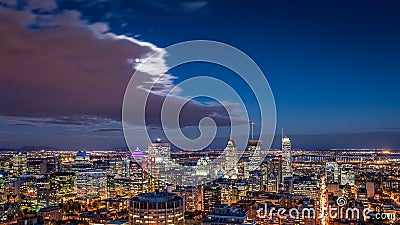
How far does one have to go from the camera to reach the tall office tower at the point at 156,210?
18.6 ft

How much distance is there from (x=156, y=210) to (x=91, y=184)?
10992 millimetres

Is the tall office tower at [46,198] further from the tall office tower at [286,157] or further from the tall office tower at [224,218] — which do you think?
the tall office tower at [286,157]

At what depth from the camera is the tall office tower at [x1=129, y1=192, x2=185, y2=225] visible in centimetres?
567

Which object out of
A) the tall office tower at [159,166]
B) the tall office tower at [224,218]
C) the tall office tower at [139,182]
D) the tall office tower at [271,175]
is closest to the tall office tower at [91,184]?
the tall office tower at [139,182]

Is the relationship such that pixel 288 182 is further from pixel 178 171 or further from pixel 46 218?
pixel 46 218

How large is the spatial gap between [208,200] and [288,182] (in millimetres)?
4748

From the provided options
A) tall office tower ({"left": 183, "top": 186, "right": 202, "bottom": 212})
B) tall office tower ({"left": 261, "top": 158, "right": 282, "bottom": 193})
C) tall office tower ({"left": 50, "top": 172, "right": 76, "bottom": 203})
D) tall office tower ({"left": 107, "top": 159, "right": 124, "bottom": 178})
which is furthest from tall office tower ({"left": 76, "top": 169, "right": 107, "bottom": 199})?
tall office tower ({"left": 261, "top": 158, "right": 282, "bottom": 193})

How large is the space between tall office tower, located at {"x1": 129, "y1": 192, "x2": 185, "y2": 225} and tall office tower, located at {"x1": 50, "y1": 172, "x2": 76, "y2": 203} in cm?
971

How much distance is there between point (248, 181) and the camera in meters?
16.4

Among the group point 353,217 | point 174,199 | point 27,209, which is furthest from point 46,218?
point 353,217

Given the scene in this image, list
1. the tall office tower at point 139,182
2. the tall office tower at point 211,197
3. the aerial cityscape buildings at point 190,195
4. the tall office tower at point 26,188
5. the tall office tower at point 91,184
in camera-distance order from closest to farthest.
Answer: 1. the aerial cityscape buildings at point 190,195
2. the tall office tower at point 211,197
3. the tall office tower at point 26,188
4. the tall office tower at point 139,182
5. the tall office tower at point 91,184

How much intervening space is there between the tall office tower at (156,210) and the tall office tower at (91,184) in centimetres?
994

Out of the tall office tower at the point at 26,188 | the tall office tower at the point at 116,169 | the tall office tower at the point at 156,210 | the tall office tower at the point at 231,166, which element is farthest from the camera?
the tall office tower at the point at 116,169

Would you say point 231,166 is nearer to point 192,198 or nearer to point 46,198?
point 192,198
